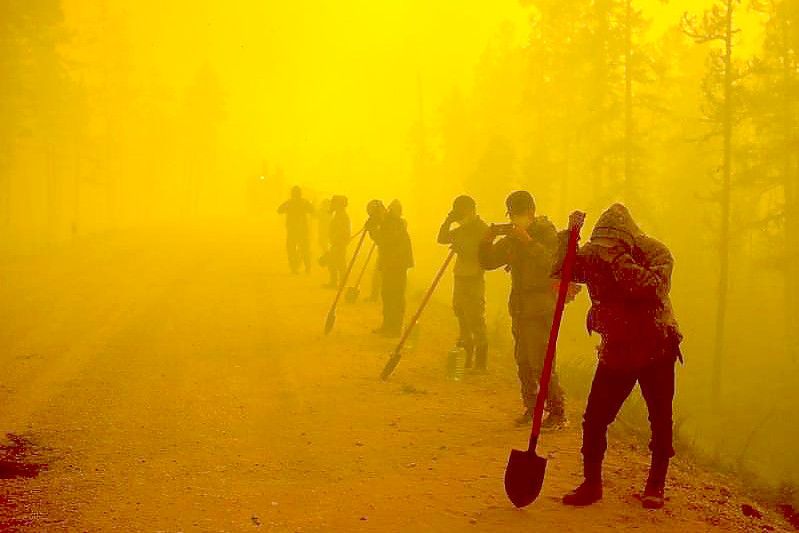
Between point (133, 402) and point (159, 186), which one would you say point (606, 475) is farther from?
point (159, 186)

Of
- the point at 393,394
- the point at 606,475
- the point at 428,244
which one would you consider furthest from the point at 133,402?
the point at 428,244

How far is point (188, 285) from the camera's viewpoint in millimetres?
18172

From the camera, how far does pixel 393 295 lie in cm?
1317

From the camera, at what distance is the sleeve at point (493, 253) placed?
7.50 m

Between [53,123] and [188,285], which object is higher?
[53,123]

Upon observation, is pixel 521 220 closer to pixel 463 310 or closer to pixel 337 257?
pixel 463 310

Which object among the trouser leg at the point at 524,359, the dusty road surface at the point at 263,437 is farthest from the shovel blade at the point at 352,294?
the trouser leg at the point at 524,359

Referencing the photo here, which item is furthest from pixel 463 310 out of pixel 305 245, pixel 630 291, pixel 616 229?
pixel 305 245

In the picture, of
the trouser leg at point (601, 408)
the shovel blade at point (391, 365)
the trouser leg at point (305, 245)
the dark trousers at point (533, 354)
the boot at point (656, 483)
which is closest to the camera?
the trouser leg at point (601, 408)

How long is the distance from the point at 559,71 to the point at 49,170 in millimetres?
34721

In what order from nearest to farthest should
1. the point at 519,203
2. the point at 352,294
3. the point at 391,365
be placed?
the point at 519,203, the point at 391,365, the point at 352,294

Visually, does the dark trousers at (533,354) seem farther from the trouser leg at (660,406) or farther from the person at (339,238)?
the person at (339,238)

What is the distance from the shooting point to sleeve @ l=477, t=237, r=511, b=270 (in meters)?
7.50

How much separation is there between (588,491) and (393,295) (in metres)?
7.80
